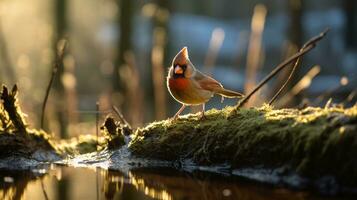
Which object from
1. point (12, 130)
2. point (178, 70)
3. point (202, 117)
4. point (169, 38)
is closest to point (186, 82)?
point (178, 70)

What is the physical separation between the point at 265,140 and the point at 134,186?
0.91 metres

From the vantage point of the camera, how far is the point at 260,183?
3.69 meters

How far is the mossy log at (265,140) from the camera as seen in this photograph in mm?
3391

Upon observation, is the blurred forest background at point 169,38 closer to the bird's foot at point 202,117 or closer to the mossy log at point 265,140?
the bird's foot at point 202,117

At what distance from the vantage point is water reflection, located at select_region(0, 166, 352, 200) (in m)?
3.52

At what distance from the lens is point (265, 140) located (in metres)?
3.85

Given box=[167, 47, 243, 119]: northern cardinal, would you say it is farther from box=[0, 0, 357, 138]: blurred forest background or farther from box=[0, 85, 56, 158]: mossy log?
box=[0, 0, 357, 138]: blurred forest background

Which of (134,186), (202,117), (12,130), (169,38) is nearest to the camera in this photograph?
(134,186)

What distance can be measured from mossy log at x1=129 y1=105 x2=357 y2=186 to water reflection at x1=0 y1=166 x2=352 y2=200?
0.65 feet

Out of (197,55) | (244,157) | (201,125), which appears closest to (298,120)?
(244,157)

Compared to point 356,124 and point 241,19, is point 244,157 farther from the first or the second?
point 241,19

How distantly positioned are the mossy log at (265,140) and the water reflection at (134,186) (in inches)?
7.8

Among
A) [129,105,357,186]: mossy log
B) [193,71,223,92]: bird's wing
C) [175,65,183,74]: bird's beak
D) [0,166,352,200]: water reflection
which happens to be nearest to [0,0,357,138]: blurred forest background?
[193,71,223,92]: bird's wing

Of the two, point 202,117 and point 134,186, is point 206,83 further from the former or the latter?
point 134,186
